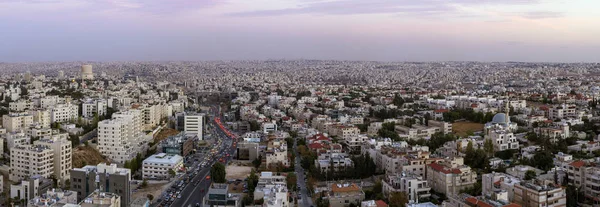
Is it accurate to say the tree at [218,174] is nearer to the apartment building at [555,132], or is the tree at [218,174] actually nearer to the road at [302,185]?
the road at [302,185]

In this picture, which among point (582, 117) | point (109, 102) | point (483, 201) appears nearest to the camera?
point (483, 201)

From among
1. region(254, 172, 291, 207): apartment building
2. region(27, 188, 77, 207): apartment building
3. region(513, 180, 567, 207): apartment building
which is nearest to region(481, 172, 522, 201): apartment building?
region(513, 180, 567, 207): apartment building

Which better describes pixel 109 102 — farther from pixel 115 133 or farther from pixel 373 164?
pixel 373 164

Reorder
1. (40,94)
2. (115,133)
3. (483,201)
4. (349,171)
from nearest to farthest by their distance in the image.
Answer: (483,201) < (349,171) < (115,133) < (40,94)

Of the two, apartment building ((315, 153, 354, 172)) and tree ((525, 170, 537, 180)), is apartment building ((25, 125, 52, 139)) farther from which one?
tree ((525, 170, 537, 180))

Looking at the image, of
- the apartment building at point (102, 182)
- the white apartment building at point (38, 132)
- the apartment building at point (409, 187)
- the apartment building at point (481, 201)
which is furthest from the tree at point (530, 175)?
the white apartment building at point (38, 132)

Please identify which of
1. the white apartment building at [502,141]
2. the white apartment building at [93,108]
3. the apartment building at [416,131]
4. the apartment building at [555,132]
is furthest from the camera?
the white apartment building at [93,108]

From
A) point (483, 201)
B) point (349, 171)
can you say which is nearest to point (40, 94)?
point (349, 171)
